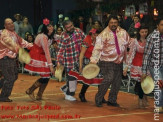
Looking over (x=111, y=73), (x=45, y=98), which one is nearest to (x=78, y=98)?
(x=45, y=98)

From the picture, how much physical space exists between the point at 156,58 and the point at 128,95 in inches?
105

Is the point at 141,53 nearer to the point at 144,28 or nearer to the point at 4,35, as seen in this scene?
the point at 144,28

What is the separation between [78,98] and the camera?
9945 millimetres

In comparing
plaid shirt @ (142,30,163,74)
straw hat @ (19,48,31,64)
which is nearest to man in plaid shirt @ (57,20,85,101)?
straw hat @ (19,48,31,64)

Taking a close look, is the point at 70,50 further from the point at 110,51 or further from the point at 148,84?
the point at 148,84

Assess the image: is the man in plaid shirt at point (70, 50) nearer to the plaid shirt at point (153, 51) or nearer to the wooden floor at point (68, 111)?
the wooden floor at point (68, 111)

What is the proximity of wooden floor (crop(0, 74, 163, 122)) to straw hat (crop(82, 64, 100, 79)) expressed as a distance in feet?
2.12

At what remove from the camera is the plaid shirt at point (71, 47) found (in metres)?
9.43

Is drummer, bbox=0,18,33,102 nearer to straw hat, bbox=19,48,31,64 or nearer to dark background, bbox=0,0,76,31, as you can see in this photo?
straw hat, bbox=19,48,31,64

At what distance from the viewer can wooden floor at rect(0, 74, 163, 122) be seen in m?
7.44

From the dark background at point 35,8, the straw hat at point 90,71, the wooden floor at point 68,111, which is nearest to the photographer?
the wooden floor at point 68,111

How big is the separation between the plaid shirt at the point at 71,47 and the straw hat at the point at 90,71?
1.01 m

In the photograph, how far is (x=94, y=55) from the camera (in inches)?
332

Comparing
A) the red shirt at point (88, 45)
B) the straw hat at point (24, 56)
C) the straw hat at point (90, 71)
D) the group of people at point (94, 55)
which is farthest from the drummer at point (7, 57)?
the straw hat at point (90, 71)
